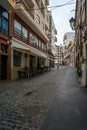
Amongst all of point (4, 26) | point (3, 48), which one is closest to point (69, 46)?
point (4, 26)

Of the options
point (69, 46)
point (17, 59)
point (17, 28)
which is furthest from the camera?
point (69, 46)

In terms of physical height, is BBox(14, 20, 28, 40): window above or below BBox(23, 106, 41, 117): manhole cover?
above

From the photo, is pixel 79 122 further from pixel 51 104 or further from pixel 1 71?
pixel 1 71

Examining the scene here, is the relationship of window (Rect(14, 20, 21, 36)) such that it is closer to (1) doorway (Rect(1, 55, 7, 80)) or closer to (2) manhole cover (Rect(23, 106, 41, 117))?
(1) doorway (Rect(1, 55, 7, 80))

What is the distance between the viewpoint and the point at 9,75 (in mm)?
16594

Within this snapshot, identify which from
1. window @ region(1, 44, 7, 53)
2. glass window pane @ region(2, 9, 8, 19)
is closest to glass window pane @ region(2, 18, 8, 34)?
glass window pane @ region(2, 9, 8, 19)

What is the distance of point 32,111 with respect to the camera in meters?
6.14

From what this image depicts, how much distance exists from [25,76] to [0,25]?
6.22 meters

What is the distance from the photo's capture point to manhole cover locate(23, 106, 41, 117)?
18.9 feet

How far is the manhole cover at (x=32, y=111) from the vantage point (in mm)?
5762

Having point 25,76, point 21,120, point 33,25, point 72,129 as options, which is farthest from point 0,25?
point 72,129

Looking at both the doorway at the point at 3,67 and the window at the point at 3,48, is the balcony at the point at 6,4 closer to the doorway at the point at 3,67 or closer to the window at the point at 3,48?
the window at the point at 3,48

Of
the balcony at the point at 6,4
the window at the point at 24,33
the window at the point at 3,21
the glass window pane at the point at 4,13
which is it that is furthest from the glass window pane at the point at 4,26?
the window at the point at 24,33

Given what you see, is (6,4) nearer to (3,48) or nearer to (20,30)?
(3,48)
